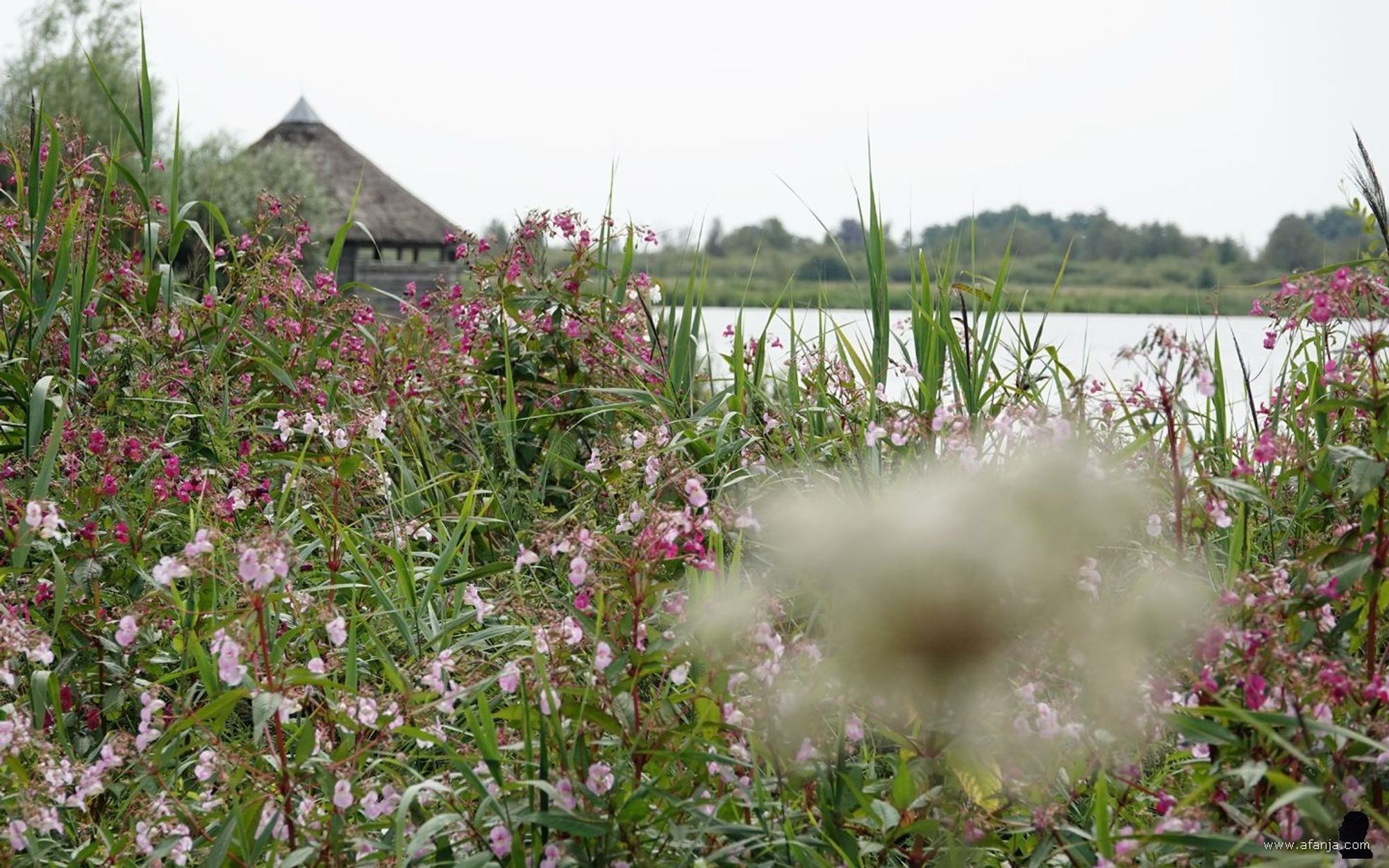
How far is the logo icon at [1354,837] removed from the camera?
1.51 m

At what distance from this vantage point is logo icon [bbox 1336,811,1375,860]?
1512 millimetres

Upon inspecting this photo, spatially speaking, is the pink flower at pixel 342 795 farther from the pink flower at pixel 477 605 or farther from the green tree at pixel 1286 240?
the green tree at pixel 1286 240

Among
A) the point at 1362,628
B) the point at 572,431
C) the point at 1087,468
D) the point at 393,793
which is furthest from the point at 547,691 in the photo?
the point at 572,431

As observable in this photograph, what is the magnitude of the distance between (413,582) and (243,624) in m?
0.89

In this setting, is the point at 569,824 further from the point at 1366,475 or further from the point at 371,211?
the point at 371,211

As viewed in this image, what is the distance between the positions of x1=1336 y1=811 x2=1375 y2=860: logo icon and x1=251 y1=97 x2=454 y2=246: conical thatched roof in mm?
27142

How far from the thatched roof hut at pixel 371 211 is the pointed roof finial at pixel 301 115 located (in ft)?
0.06

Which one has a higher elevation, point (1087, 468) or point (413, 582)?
point (1087, 468)

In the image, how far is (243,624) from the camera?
1.67 metres

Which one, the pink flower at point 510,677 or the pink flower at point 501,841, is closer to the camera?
the pink flower at point 501,841

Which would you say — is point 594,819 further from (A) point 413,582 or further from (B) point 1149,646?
(A) point 413,582

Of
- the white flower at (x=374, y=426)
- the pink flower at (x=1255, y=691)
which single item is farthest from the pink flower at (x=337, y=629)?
the pink flower at (x=1255, y=691)

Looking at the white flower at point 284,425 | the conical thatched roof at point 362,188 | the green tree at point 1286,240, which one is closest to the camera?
the white flower at point 284,425

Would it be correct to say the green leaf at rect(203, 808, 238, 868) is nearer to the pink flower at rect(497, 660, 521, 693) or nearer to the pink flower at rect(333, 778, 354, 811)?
the pink flower at rect(333, 778, 354, 811)
